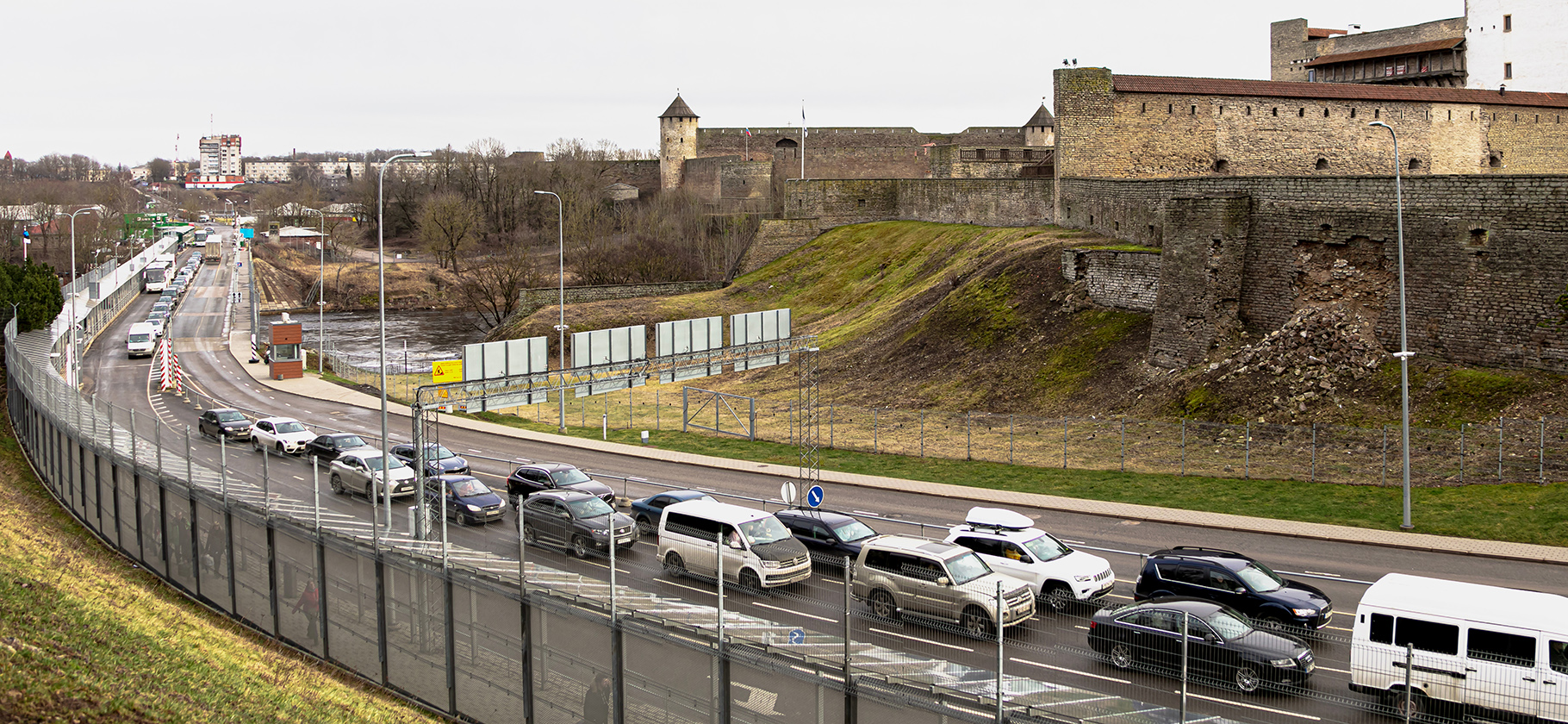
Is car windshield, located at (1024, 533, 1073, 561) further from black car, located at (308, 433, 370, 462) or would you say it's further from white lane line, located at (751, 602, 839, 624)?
black car, located at (308, 433, 370, 462)

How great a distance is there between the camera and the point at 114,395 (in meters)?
47.4

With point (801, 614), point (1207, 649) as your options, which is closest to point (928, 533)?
point (1207, 649)

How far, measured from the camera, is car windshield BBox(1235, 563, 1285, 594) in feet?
60.8

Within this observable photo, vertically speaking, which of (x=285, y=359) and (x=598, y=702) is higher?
(x=285, y=359)

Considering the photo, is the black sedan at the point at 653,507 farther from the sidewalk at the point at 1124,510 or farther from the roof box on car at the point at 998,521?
the sidewalk at the point at 1124,510

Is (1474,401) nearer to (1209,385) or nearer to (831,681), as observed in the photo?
(1209,385)

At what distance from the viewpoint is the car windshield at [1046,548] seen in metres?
20.4

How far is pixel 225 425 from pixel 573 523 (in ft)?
83.2

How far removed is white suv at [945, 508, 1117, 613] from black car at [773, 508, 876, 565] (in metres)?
2.00

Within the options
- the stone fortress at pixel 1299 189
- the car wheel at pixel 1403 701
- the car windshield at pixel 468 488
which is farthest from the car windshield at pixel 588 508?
the stone fortress at pixel 1299 189

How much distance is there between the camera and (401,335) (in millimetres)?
88938

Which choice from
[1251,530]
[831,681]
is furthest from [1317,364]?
[831,681]

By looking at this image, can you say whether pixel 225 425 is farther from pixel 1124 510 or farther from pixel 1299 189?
pixel 1299 189

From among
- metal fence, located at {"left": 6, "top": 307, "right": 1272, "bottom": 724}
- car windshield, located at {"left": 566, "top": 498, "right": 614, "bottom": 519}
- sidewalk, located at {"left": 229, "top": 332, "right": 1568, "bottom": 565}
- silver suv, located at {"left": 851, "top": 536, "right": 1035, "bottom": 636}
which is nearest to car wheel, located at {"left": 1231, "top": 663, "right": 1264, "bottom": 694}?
metal fence, located at {"left": 6, "top": 307, "right": 1272, "bottom": 724}
